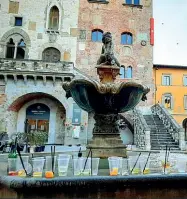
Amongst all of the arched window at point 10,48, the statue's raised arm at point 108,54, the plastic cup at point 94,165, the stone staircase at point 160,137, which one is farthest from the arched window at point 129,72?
the plastic cup at point 94,165

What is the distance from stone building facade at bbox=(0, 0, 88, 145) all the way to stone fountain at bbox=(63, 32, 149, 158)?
43.2ft

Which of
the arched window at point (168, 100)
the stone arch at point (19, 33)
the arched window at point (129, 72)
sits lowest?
the arched window at point (168, 100)

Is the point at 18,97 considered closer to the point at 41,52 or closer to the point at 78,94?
the point at 41,52

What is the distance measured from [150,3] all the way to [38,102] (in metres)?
15.8

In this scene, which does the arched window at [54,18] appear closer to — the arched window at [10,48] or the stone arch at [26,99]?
the arched window at [10,48]

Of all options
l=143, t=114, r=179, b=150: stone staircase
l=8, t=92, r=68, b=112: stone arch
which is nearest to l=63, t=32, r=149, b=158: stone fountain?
l=143, t=114, r=179, b=150: stone staircase


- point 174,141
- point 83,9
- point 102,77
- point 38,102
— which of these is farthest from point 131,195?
point 83,9

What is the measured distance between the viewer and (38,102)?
22141mm

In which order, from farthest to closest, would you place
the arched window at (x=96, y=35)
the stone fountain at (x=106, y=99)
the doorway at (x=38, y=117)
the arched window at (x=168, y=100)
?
1. the arched window at (x=168, y=100)
2. the arched window at (x=96, y=35)
3. the doorway at (x=38, y=117)
4. the stone fountain at (x=106, y=99)

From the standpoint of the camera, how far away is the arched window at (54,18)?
79.9ft

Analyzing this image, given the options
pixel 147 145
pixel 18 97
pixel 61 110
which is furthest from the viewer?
pixel 61 110

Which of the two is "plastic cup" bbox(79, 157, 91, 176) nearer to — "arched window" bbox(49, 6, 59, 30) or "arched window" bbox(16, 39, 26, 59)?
"arched window" bbox(16, 39, 26, 59)

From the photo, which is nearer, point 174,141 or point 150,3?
point 174,141

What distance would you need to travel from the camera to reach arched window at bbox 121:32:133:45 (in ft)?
82.3
